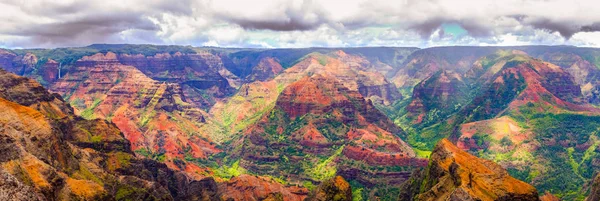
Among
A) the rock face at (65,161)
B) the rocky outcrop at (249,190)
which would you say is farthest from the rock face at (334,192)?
the rock face at (65,161)

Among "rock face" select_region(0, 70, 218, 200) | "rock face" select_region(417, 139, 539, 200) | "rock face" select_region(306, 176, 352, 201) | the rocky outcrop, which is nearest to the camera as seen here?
"rock face" select_region(0, 70, 218, 200)

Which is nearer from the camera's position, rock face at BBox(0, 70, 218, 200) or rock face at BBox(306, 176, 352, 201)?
rock face at BBox(0, 70, 218, 200)

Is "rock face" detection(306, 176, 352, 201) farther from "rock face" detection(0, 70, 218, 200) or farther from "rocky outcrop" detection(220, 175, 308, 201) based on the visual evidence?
"rock face" detection(0, 70, 218, 200)

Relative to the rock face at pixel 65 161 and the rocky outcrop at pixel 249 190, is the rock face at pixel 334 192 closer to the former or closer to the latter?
the rocky outcrop at pixel 249 190

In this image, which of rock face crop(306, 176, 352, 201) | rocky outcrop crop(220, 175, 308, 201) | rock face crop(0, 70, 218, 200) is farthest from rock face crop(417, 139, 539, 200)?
rock face crop(0, 70, 218, 200)

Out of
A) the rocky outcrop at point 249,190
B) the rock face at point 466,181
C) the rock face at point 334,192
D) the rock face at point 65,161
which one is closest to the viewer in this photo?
the rock face at point 65,161

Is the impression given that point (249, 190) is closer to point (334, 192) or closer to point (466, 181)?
point (334, 192)

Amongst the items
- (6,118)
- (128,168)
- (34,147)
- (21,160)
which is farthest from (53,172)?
(128,168)
